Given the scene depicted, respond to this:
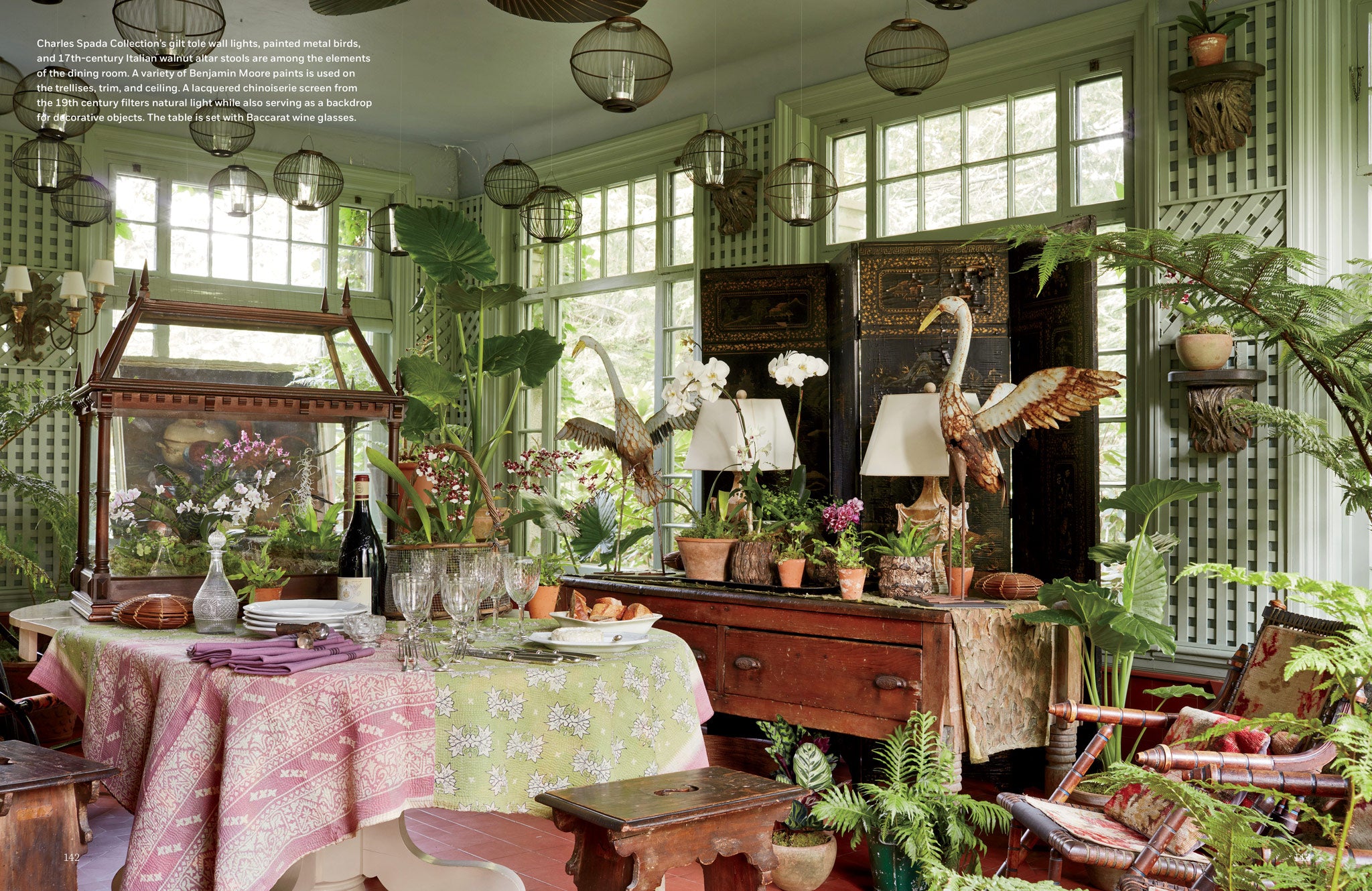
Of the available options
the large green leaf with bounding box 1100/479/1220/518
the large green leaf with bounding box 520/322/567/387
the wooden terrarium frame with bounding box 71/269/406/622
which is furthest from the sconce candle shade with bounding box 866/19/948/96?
the wooden terrarium frame with bounding box 71/269/406/622

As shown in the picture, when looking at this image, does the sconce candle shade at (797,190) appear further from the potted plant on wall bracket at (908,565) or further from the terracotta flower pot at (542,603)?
the terracotta flower pot at (542,603)

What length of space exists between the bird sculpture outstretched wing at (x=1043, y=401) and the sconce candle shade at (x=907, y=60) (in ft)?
5.56

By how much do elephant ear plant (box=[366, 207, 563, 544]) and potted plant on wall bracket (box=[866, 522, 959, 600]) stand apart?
4.71 feet

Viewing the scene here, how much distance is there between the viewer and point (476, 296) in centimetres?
398

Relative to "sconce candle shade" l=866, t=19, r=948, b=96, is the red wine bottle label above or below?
below

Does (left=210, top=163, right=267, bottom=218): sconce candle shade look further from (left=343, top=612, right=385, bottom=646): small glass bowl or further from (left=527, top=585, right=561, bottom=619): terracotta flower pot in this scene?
(left=343, top=612, right=385, bottom=646): small glass bowl

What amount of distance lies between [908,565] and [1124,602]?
725mm

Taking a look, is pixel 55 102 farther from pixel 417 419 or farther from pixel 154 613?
pixel 154 613

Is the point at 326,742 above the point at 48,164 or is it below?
below

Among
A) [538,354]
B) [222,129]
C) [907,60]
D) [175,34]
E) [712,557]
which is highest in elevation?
[907,60]

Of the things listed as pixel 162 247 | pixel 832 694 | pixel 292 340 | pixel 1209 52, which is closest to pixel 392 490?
pixel 832 694

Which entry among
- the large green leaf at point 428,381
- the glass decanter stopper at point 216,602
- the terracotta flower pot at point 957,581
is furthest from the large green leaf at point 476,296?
the terracotta flower pot at point 957,581

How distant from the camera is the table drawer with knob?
3580mm

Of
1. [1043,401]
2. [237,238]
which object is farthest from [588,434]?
[237,238]
